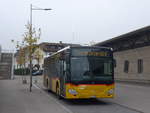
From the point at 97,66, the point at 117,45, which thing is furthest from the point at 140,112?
the point at 117,45

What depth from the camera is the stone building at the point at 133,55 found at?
3559 cm

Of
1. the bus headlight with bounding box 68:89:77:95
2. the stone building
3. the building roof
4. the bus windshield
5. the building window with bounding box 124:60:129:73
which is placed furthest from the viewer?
the building window with bounding box 124:60:129:73

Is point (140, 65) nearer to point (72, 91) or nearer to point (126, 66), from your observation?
point (126, 66)

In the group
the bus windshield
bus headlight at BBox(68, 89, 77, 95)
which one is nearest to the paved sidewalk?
bus headlight at BBox(68, 89, 77, 95)

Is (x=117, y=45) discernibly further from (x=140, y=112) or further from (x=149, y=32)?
(x=140, y=112)

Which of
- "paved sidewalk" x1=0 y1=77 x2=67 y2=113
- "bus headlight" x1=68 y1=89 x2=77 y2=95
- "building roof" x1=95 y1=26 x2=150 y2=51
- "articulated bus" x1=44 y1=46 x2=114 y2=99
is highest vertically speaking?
"building roof" x1=95 y1=26 x2=150 y2=51

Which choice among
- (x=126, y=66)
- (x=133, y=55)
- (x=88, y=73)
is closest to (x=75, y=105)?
(x=88, y=73)

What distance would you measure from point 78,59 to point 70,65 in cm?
50

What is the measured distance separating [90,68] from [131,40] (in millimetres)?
24007

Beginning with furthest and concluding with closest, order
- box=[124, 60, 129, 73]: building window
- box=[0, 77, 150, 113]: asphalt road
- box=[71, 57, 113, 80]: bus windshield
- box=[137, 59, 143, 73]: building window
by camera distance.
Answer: box=[124, 60, 129, 73]: building window < box=[137, 59, 143, 73]: building window < box=[71, 57, 113, 80]: bus windshield < box=[0, 77, 150, 113]: asphalt road

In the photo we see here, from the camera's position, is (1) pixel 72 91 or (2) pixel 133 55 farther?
(2) pixel 133 55

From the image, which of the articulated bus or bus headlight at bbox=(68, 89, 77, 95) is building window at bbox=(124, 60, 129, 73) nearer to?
the articulated bus

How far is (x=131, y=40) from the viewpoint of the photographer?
40.2 meters

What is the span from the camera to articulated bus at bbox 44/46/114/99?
659 inches
